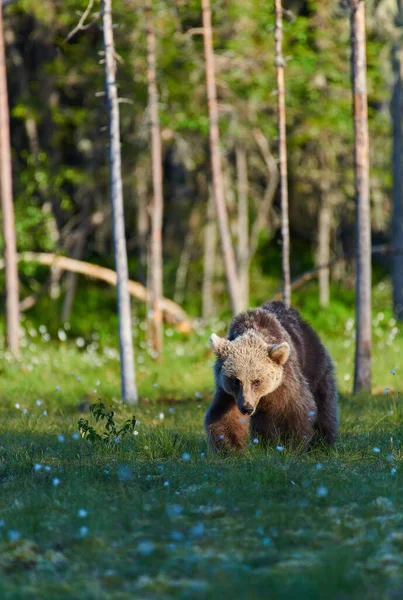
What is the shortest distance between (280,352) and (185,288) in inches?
790

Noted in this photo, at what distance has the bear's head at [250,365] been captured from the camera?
8.01m

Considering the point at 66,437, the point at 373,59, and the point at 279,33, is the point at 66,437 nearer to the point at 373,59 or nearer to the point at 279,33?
the point at 279,33

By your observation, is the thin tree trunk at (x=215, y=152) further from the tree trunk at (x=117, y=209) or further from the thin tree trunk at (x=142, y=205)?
the tree trunk at (x=117, y=209)

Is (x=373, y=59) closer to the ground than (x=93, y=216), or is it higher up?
higher up

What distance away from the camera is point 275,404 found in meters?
8.33

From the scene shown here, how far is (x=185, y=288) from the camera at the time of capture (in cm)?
2812

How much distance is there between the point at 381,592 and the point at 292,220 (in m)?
23.3

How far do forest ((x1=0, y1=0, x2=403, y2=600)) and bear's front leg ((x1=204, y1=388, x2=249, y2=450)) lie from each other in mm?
170

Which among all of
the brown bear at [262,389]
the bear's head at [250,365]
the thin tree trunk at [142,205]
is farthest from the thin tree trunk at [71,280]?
the bear's head at [250,365]

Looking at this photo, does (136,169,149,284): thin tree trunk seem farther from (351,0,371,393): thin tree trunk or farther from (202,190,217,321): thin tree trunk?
(351,0,371,393): thin tree trunk

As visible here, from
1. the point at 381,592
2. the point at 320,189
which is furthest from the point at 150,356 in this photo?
the point at 381,592

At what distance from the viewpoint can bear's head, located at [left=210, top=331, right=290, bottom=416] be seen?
315 inches

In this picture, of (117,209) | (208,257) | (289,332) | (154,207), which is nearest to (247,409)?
(289,332)

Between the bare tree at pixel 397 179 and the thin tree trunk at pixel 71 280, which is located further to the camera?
the thin tree trunk at pixel 71 280
